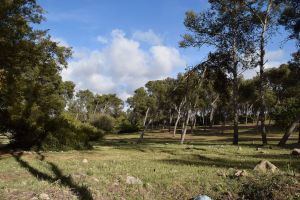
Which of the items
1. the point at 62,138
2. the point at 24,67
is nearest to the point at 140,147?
→ the point at 62,138

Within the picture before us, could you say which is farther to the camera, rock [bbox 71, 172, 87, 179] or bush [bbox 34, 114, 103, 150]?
bush [bbox 34, 114, 103, 150]

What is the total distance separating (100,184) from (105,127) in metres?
66.1

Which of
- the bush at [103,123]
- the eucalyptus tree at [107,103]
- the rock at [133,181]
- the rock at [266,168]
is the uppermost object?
the eucalyptus tree at [107,103]

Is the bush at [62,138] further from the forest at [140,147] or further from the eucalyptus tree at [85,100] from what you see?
the eucalyptus tree at [85,100]

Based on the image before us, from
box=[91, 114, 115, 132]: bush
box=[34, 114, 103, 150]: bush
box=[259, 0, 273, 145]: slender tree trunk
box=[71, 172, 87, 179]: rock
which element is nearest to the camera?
box=[71, 172, 87, 179]: rock

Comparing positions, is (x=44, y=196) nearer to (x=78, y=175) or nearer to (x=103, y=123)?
(x=78, y=175)

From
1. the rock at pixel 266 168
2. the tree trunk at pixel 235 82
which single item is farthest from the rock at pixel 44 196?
the tree trunk at pixel 235 82

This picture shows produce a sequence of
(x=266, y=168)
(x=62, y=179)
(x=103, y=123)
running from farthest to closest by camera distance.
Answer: (x=103, y=123) → (x=266, y=168) → (x=62, y=179)

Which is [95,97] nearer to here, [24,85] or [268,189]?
[24,85]

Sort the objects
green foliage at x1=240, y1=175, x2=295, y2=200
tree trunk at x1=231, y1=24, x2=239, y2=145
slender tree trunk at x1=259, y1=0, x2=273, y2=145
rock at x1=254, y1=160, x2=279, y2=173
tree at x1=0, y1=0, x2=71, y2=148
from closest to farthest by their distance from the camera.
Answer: green foliage at x1=240, y1=175, x2=295, y2=200, rock at x1=254, y1=160, x2=279, y2=173, tree at x1=0, y1=0, x2=71, y2=148, slender tree trunk at x1=259, y1=0, x2=273, y2=145, tree trunk at x1=231, y1=24, x2=239, y2=145

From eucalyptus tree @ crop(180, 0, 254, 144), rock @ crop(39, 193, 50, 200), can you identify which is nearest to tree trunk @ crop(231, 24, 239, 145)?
eucalyptus tree @ crop(180, 0, 254, 144)

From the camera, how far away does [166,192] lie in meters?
10.1

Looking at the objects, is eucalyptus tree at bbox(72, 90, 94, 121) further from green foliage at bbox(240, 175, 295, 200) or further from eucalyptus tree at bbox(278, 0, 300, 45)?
green foliage at bbox(240, 175, 295, 200)

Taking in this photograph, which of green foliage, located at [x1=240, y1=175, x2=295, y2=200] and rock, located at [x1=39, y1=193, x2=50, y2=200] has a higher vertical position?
green foliage, located at [x1=240, y1=175, x2=295, y2=200]
